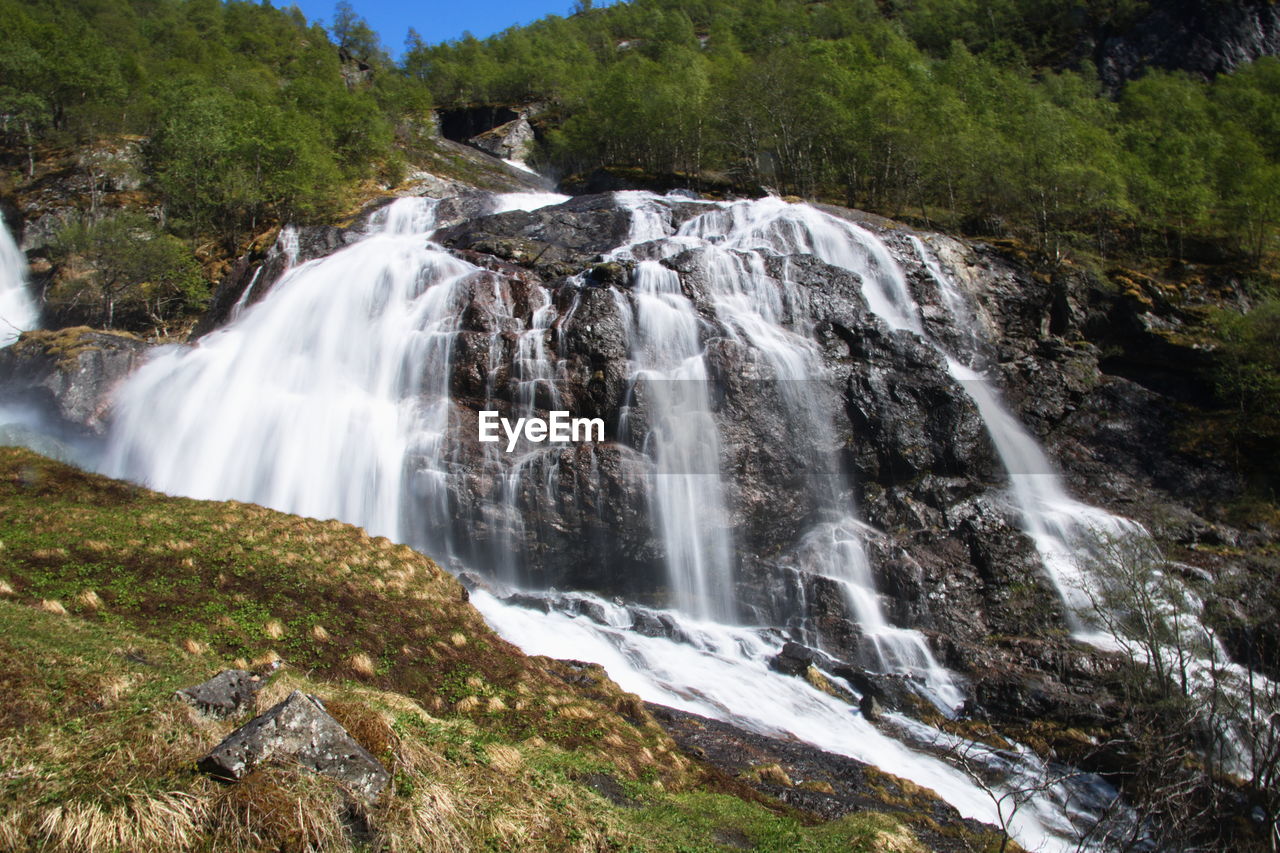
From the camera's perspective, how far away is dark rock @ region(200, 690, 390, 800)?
5586mm

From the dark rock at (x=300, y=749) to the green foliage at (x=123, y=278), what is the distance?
126 feet

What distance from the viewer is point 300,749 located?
5.85m

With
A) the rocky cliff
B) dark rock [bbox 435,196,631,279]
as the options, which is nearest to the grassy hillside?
the rocky cliff

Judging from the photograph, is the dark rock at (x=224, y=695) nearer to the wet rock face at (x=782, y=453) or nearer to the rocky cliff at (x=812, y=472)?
the rocky cliff at (x=812, y=472)

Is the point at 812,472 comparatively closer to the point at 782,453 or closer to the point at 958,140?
the point at 782,453

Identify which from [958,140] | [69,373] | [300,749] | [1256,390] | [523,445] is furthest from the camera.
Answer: [958,140]

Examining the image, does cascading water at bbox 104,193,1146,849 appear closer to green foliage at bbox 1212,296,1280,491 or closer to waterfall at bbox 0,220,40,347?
waterfall at bbox 0,220,40,347

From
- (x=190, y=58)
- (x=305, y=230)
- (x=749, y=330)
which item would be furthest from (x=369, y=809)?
(x=190, y=58)

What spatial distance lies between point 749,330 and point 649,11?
120 m

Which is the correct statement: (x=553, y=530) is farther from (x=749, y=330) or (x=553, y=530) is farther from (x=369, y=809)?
(x=369, y=809)

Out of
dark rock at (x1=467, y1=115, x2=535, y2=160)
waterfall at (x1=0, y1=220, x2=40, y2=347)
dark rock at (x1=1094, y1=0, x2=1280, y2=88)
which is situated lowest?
waterfall at (x1=0, y1=220, x2=40, y2=347)

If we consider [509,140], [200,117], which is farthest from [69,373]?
[509,140]

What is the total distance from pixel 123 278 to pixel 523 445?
2704 cm

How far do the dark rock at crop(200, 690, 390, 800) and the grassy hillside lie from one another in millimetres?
143
